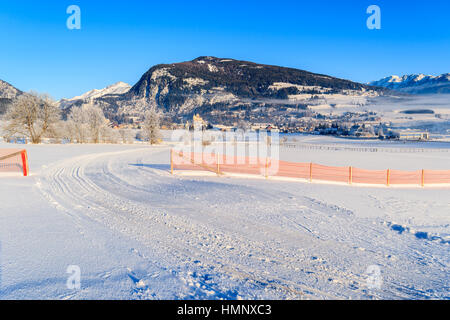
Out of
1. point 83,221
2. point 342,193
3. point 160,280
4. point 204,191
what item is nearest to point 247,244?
point 160,280

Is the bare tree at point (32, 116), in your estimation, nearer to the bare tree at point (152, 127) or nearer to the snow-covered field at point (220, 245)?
the bare tree at point (152, 127)

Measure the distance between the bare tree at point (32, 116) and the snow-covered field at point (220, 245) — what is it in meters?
48.4

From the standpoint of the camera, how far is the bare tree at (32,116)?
50.0 metres

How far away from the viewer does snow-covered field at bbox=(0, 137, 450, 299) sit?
447cm

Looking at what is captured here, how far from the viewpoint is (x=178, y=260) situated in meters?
5.46

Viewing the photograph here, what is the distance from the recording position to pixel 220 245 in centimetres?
630

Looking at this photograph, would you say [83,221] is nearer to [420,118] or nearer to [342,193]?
[342,193]

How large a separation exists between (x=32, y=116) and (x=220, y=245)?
193 ft

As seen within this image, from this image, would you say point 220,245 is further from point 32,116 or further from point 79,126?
point 79,126

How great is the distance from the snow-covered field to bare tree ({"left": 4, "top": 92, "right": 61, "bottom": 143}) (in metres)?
48.4

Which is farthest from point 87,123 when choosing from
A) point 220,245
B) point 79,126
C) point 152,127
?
point 220,245

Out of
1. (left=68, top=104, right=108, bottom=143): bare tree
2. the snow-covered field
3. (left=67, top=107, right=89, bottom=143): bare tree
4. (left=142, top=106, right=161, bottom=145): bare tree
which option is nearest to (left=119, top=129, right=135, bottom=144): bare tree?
(left=142, top=106, right=161, bottom=145): bare tree

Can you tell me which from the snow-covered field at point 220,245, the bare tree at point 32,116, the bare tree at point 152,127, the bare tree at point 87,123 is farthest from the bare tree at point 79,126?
the snow-covered field at point 220,245

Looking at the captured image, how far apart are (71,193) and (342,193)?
12448mm
